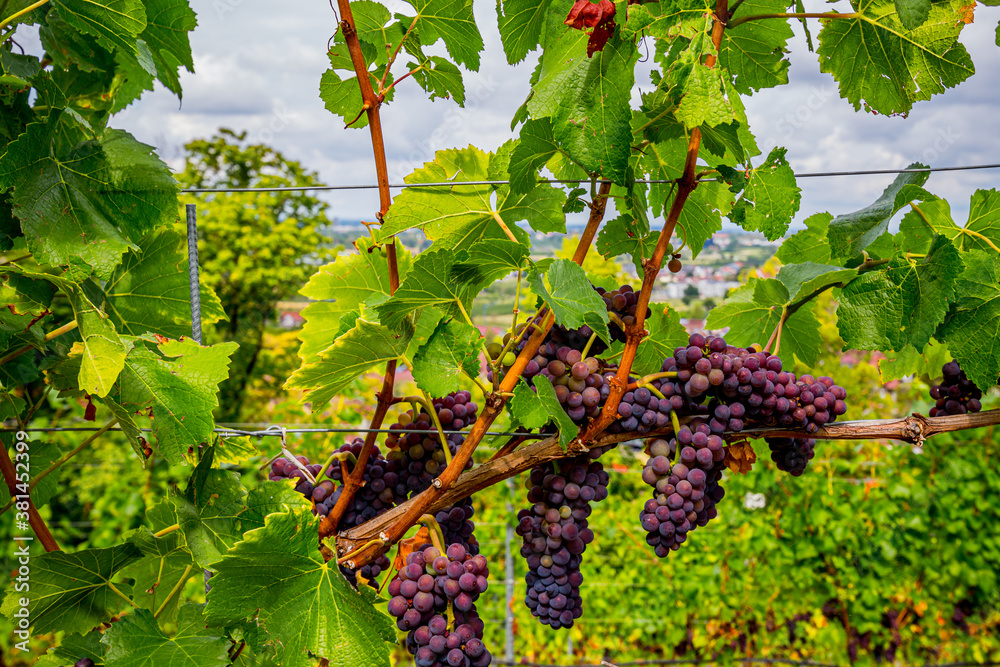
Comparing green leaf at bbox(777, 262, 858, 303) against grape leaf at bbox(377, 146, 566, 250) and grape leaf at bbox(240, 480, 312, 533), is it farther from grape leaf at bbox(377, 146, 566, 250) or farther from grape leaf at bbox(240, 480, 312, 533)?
grape leaf at bbox(240, 480, 312, 533)

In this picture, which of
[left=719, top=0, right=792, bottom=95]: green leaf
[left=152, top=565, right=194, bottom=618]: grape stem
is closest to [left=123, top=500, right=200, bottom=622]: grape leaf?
[left=152, top=565, right=194, bottom=618]: grape stem

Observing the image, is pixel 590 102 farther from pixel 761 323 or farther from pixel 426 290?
pixel 761 323

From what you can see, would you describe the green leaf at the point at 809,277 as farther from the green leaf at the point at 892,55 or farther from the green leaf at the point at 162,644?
the green leaf at the point at 162,644

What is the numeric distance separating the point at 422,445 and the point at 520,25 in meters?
0.58

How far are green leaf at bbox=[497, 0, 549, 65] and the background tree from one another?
5016 mm

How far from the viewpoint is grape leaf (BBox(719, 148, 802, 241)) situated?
0.85 metres

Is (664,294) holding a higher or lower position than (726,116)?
higher

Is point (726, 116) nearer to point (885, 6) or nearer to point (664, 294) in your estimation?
point (885, 6)

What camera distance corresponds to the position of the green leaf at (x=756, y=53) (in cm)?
91

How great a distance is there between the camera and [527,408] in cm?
76

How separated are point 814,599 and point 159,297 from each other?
2773 millimetres

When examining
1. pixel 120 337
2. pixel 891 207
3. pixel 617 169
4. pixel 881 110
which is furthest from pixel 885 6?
pixel 120 337

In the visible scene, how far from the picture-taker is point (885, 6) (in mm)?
817

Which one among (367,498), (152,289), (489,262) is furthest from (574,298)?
(152,289)
